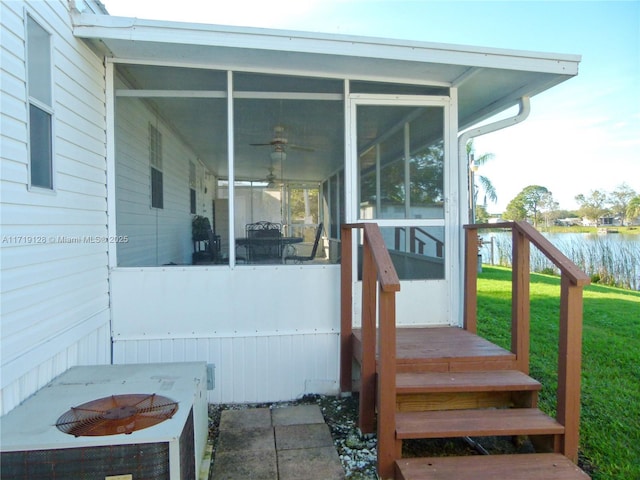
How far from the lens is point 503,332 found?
4797 mm

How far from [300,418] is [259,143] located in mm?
2192

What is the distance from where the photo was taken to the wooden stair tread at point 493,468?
77.9 inches

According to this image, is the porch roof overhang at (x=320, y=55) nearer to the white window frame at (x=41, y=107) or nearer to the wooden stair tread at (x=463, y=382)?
the white window frame at (x=41, y=107)

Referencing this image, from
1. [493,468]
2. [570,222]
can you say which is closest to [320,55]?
[493,468]

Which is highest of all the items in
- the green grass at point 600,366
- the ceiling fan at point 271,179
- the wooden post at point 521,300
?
the ceiling fan at point 271,179

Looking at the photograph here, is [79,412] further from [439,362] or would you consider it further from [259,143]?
[259,143]

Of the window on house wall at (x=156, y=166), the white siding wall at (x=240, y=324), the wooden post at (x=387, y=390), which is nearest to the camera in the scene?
the wooden post at (x=387, y=390)

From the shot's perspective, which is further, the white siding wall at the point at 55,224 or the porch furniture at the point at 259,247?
the porch furniture at the point at 259,247

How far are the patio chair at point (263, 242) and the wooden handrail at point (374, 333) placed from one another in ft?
1.76

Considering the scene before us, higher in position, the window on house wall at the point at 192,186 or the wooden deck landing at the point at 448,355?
the window on house wall at the point at 192,186

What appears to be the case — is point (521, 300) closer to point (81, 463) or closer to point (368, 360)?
point (368, 360)

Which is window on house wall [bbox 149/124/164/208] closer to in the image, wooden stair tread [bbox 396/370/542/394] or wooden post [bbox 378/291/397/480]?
wooden post [bbox 378/291/397/480]

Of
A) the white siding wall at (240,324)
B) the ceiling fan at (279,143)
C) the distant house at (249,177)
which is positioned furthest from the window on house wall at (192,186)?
the white siding wall at (240,324)

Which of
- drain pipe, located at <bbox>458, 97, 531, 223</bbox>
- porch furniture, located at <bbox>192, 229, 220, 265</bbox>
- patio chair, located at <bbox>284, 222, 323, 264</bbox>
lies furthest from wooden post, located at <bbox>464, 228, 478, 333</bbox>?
porch furniture, located at <bbox>192, 229, 220, 265</bbox>
